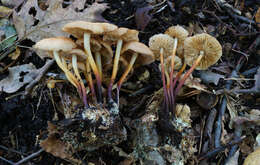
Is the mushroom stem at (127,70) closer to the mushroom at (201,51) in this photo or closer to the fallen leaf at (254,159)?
the mushroom at (201,51)

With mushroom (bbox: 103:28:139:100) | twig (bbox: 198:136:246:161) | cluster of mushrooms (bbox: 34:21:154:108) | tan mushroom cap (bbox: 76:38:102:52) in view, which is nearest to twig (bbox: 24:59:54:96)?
cluster of mushrooms (bbox: 34:21:154:108)

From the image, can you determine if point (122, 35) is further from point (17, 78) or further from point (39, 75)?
point (17, 78)

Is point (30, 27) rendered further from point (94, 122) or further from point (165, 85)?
point (165, 85)

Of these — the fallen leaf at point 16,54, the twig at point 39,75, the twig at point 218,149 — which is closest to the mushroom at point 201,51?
the twig at point 218,149

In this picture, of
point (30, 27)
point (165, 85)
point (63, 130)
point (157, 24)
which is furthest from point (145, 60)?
point (30, 27)

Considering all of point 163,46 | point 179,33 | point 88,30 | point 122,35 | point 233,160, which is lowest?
point 233,160

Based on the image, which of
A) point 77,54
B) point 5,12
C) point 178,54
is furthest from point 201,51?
point 5,12
